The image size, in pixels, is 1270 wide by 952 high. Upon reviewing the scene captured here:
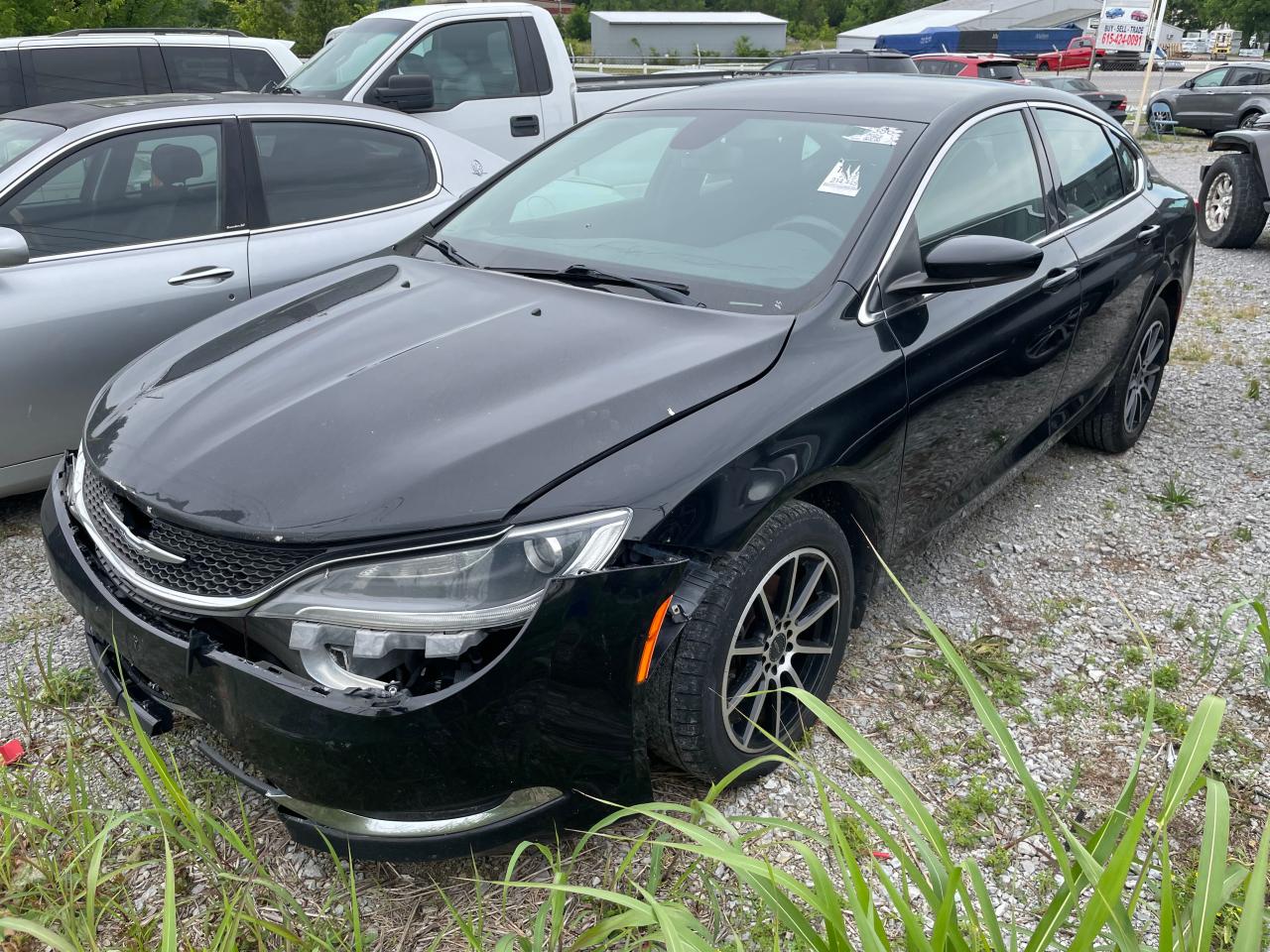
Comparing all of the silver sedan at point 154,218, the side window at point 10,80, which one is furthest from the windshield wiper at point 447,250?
the side window at point 10,80

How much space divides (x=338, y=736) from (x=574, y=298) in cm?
131

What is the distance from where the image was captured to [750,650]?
7.59 ft

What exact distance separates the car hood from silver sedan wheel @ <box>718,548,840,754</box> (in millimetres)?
492

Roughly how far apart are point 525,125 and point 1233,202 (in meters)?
5.88

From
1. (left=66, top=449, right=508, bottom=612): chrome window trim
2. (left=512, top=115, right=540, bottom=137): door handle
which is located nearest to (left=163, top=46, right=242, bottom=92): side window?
(left=512, top=115, right=540, bottom=137): door handle

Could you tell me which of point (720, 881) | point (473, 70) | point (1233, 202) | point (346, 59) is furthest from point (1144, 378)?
point (346, 59)

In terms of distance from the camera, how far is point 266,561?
1935 mm

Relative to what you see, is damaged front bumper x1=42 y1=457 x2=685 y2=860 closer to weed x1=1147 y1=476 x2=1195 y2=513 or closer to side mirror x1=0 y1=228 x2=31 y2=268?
side mirror x1=0 y1=228 x2=31 y2=268

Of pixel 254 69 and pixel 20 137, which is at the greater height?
pixel 254 69

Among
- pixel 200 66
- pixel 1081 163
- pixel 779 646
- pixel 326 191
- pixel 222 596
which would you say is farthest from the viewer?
pixel 200 66

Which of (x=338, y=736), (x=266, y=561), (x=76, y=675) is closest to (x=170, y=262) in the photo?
(x=76, y=675)

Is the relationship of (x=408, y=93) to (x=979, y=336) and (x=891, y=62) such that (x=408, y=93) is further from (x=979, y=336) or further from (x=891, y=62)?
(x=891, y=62)

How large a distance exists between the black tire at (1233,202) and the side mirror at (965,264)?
269 inches

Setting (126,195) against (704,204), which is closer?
(704,204)
